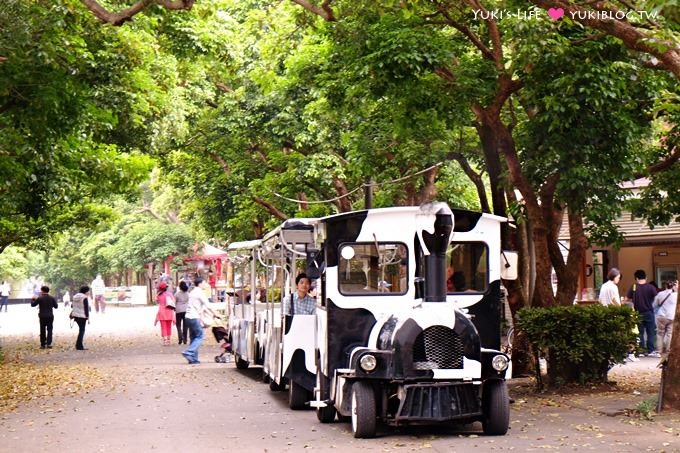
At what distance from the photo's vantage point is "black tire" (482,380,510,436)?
12.6m

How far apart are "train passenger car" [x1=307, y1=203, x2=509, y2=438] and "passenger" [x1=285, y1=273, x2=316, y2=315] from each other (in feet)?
4.51

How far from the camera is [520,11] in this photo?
15523 millimetres

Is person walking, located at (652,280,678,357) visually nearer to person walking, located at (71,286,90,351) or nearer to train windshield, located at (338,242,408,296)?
train windshield, located at (338,242,408,296)

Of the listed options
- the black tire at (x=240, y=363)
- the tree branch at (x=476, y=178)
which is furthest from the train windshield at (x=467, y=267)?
the black tire at (x=240, y=363)

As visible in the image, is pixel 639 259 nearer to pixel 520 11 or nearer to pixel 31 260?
pixel 520 11

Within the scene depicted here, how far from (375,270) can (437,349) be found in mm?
1575

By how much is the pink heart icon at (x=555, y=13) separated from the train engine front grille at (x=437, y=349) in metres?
4.04

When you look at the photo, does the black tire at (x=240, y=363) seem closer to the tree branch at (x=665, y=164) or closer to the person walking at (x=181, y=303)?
the person walking at (x=181, y=303)

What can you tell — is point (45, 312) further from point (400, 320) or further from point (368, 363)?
point (400, 320)

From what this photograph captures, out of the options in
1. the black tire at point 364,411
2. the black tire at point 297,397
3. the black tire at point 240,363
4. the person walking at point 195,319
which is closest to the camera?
the black tire at point 364,411

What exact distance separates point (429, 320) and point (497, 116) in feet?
20.2

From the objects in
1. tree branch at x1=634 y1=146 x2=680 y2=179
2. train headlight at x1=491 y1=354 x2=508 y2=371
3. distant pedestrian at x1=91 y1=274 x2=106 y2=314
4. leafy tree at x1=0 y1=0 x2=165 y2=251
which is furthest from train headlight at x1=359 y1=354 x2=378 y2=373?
distant pedestrian at x1=91 y1=274 x2=106 y2=314

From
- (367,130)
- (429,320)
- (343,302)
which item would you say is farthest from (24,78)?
(367,130)

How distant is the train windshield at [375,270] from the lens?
13609 mm
